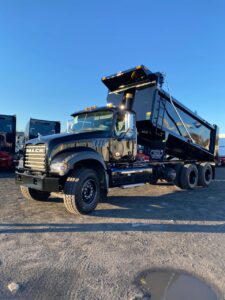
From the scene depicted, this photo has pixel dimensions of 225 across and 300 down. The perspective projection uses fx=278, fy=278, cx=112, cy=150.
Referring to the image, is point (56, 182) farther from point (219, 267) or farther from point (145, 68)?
point (145, 68)

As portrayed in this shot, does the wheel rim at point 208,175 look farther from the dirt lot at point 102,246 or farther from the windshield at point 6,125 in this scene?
the windshield at point 6,125

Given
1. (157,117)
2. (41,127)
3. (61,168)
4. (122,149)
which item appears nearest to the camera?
(61,168)

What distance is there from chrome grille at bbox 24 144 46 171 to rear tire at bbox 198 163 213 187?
7.28m

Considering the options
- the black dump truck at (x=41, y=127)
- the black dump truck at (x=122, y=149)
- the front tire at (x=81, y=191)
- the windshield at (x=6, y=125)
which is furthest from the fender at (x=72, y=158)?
the black dump truck at (x=41, y=127)

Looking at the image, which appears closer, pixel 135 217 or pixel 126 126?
pixel 135 217

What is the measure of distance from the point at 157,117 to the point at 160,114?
0.83 feet

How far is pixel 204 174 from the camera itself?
1132 cm

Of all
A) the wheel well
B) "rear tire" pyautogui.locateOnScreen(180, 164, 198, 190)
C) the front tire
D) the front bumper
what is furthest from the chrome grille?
"rear tire" pyautogui.locateOnScreen(180, 164, 198, 190)

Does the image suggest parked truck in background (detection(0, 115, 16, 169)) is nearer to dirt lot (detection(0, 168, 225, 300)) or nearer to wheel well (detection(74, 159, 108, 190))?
dirt lot (detection(0, 168, 225, 300))

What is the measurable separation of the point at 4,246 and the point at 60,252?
0.87 meters

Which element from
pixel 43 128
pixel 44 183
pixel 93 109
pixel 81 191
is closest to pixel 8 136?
pixel 43 128

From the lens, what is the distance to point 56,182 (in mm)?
5797

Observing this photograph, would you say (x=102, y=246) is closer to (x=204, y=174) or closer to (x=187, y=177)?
(x=187, y=177)

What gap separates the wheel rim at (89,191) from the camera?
6120 millimetres
